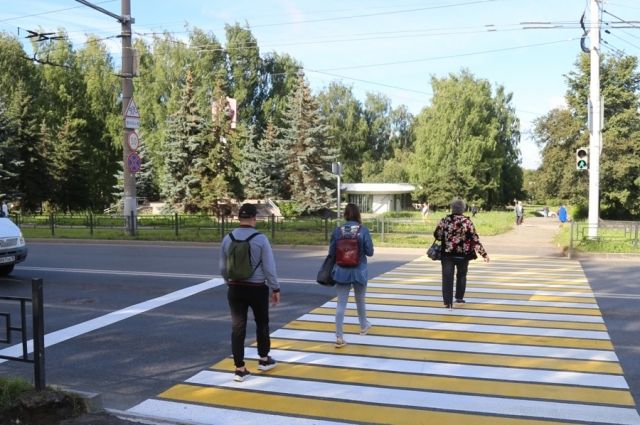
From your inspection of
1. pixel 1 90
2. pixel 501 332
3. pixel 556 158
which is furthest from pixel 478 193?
pixel 501 332

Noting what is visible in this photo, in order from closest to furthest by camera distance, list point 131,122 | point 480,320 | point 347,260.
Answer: point 347,260 < point 480,320 < point 131,122

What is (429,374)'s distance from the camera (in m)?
5.68

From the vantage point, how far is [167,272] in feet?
43.4

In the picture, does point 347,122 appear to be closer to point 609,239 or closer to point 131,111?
point 131,111

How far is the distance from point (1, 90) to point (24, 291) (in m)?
47.9

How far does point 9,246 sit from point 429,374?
9.78m

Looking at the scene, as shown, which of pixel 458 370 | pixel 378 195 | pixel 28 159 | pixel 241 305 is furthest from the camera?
pixel 378 195

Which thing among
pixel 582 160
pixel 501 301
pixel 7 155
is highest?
pixel 7 155

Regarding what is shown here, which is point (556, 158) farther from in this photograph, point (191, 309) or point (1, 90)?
point (1, 90)

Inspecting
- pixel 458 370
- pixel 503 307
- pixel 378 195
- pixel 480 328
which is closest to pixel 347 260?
pixel 458 370

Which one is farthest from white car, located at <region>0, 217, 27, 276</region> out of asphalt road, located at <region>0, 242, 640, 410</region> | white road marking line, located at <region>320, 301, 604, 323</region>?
white road marking line, located at <region>320, 301, 604, 323</region>

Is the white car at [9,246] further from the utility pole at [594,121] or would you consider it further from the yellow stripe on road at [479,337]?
the utility pole at [594,121]

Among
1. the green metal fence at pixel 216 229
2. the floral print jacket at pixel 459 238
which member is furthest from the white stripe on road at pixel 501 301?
the green metal fence at pixel 216 229

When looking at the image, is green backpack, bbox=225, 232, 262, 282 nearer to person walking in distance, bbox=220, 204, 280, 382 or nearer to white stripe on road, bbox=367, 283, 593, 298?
person walking in distance, bbox=220, 204, 280, 382
